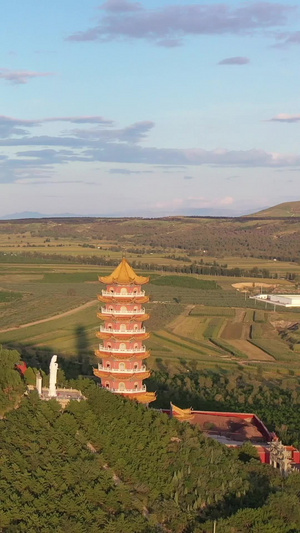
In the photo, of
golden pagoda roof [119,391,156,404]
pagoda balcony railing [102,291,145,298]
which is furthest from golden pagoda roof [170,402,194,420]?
pagoda balcony railing [102,291,145,298]

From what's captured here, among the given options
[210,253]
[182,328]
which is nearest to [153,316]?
[182,328]

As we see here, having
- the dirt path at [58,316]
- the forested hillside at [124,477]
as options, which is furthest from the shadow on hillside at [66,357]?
the forested hillside at [124,477]

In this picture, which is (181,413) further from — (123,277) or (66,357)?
(66,357)

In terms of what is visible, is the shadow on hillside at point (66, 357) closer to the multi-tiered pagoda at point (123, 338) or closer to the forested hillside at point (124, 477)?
the multi-tiered pagoda at point (123, 338)

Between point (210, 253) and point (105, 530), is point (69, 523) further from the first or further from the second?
point (210, 253)

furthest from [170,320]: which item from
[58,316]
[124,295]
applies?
[124,295]

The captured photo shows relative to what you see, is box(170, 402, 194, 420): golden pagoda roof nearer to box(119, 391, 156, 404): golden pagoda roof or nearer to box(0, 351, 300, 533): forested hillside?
box(119, 391, 156, 404): golden pagoda roof

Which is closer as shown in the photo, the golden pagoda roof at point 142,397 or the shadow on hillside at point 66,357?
the golden pagoda roof at point 142,397
